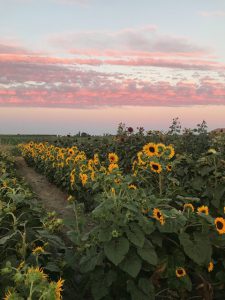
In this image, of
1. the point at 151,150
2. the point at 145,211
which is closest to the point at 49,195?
the point at 151,150

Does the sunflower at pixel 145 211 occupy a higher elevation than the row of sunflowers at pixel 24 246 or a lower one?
higher

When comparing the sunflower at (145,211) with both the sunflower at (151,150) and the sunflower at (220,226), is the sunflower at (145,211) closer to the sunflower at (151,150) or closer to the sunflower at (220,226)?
the sunflower at (220,226)

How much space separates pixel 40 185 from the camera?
14.0 meters

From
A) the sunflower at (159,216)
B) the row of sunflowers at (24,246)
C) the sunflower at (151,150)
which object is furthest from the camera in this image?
the sunflower at (151,150)

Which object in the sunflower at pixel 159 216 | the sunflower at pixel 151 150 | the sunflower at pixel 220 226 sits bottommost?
the sunflower at pixel 220 226

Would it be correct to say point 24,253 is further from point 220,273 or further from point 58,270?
point 220,273

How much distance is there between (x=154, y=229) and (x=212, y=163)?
2.03 meters

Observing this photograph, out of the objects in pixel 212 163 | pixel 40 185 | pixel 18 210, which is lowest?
pixel 40 185

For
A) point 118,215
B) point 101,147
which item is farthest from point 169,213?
point 101,147

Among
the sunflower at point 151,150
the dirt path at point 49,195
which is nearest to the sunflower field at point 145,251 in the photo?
the sunflower at point 151,150

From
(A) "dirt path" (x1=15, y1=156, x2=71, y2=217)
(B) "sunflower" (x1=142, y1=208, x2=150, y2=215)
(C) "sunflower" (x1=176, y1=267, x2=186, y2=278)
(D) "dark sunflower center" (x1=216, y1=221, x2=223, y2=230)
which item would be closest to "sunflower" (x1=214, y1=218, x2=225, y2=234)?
(D) "dark sunflower center" (x1=216, y1=221, x2=223, y2=230)

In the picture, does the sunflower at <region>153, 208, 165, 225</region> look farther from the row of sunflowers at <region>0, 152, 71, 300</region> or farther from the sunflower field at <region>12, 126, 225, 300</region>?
the row of sunflowers at <region>0, 152, 71, 300</region>

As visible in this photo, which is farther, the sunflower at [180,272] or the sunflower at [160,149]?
the sunflower at [160,149]

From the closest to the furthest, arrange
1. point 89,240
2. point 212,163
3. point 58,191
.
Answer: point 89,240 → point 212,163 → point 58,191
